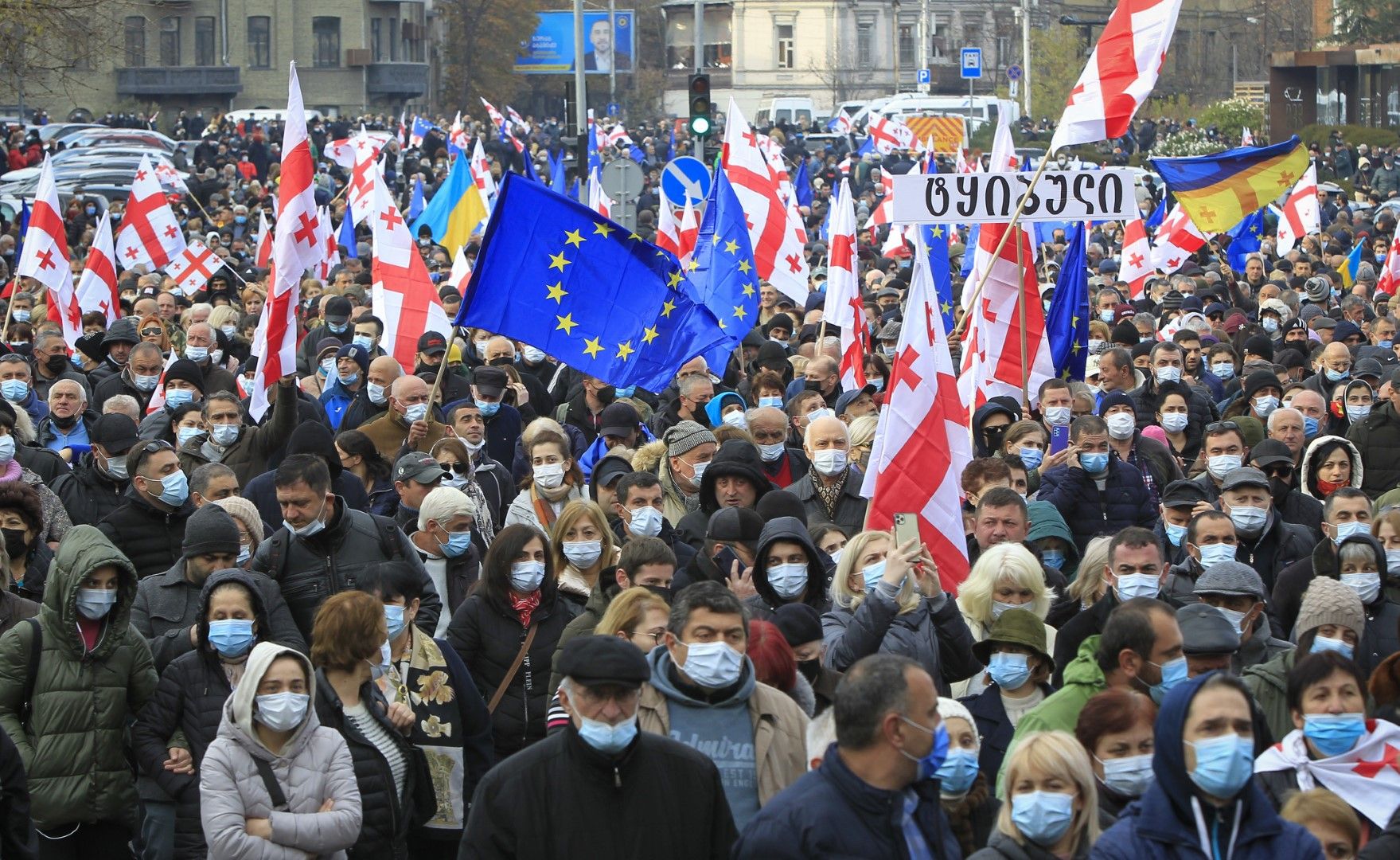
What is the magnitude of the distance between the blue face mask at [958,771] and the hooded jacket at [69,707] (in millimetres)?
2800

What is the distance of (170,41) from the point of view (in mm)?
72938

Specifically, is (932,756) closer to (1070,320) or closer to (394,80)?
(1070,320)

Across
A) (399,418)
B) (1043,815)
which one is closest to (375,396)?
(399,418)

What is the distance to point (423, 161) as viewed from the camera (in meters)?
39.6

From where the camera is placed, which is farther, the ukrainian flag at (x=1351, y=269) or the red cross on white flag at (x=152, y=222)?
the ukrainian flag at (x=1351, y=269)

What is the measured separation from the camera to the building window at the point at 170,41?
7262 cm

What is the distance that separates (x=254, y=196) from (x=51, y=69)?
12.3 metres

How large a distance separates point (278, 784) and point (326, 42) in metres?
73.3

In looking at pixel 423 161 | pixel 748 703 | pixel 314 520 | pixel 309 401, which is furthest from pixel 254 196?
pixel 748 703

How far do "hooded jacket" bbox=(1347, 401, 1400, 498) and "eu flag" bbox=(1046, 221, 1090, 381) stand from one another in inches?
112

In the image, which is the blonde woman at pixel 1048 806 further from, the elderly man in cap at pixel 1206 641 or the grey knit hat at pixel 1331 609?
the grey knit hat at pixel 1331 609

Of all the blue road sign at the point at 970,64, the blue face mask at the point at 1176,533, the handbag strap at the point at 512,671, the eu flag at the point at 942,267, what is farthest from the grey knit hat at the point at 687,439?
the blue road sign at the point at 970,64

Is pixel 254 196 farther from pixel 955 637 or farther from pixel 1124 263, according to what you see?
pixel 955 637

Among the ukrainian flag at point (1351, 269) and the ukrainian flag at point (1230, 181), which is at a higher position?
the ukrainian flag at point (1230, 181)
